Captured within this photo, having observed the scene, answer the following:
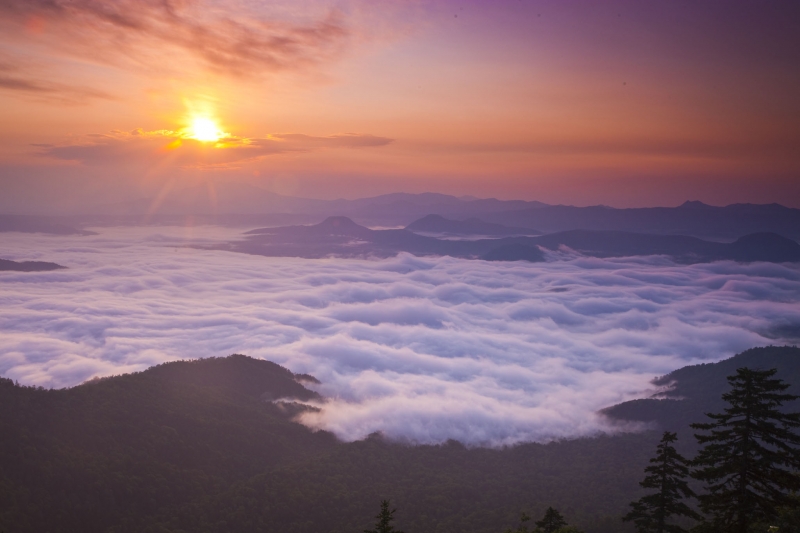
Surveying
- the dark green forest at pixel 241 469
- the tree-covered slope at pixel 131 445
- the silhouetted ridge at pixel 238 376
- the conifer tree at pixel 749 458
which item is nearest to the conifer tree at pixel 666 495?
the conifer tree at pixel 749 458

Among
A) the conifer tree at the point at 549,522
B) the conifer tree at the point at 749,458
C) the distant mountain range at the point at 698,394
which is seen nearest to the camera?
the conifer tree at the point at 749,458

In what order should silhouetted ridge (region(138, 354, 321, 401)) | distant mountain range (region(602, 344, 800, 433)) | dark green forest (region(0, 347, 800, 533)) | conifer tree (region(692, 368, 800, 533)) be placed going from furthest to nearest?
distant mountain range (region(602, 344, 800, 433)) < silhouetted ridge (region(138, 354, 321, 401)) < dark green forest (region(0, 347, 800, 533)) < conifer tree (region(692, 368, 800, 533))

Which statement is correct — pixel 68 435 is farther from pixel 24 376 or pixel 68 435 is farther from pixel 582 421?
pixel 582 421

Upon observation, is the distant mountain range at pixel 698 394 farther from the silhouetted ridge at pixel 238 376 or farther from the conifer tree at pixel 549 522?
the conifer tree at pixel 549 522

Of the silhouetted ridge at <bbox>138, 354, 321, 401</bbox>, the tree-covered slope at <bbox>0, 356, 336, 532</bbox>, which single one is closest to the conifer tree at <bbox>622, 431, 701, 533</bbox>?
the tree-covered slope at <bbox>0, 356, 336, 532</bbox>

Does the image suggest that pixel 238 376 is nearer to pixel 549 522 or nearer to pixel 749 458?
pixel 549 522

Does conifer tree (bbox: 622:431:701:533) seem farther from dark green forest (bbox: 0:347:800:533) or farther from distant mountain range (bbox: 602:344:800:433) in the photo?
distant mountain range (bbox: 602:344:800:433)

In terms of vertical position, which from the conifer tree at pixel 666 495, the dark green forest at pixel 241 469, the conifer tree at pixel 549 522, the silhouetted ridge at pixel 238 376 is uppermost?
the silhouetted ridge at pixel 238 376

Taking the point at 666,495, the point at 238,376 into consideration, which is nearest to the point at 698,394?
the point at 238,376

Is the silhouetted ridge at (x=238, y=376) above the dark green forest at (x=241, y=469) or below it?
above
